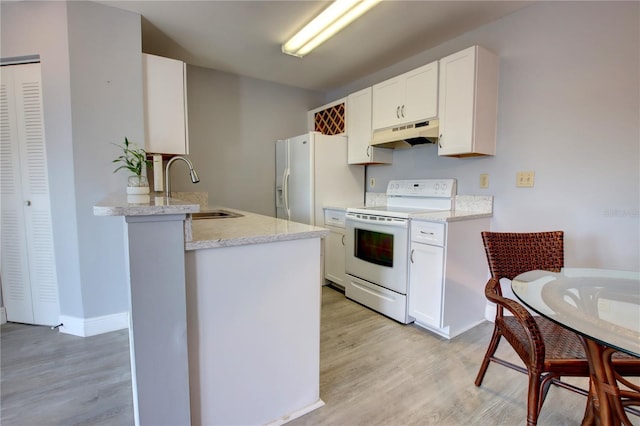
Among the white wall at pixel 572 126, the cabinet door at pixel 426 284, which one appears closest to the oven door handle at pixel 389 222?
the cabinet door at pixel 426 284

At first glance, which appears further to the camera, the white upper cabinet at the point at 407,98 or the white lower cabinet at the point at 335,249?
the white lower cabinet at the point at 335,249

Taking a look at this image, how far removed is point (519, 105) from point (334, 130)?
1994 mm

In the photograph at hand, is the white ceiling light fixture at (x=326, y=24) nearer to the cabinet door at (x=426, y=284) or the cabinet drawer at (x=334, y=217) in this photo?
the cabinet drawer at (x=334, y=217)

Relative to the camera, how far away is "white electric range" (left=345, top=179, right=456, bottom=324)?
8.04 feet

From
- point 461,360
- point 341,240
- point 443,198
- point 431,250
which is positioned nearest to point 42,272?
point 341,240

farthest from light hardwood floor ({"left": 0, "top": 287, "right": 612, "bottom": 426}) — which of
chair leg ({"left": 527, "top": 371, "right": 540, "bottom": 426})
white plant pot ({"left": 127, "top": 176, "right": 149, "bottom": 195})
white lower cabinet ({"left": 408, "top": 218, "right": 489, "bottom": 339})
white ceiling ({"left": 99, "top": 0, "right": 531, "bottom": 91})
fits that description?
white ceiling ({"left": 99, "top": 0, "right": 531, "bottom": 91})

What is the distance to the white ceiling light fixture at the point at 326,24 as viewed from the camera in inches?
77.5

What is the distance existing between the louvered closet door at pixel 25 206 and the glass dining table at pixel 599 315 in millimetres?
3300

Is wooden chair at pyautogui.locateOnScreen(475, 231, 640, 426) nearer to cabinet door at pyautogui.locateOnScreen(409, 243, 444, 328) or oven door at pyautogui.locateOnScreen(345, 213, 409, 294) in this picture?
cabinet door at pyautogui.locateOnScreen(409, 243, 444, 328)

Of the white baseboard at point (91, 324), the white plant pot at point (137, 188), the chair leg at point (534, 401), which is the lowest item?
the white baseboard at point (91, 324)

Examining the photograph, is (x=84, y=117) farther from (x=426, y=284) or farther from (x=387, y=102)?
(x=426, y=284)

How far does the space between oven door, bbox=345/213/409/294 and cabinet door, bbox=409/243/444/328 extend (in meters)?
0.08

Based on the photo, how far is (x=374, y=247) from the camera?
271 centimetres

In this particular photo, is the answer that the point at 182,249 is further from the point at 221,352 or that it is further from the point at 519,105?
the point at 519,105
